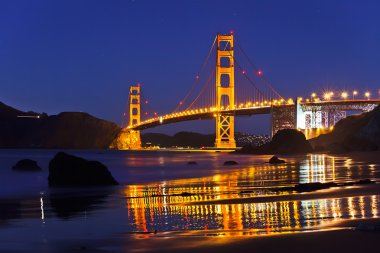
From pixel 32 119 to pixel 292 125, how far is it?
7987 cm

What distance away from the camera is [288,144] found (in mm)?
51250

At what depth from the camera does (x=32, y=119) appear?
128125mm

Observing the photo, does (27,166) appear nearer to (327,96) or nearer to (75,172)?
(75,172)

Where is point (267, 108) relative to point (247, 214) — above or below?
A: above

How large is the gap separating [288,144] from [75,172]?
1519 inches

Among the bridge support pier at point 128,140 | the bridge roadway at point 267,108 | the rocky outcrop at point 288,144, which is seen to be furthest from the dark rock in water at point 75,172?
the bridge support pier at point 128,140

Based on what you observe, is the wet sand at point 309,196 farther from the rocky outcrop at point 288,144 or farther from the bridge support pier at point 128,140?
the bridge support pier at point 128,140

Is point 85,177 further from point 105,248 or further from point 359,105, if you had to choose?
point 359,105

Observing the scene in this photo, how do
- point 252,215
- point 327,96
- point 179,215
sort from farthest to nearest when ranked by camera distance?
point 327,96
point 179,215
point 252,215

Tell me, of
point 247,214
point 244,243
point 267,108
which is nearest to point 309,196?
point 247,214

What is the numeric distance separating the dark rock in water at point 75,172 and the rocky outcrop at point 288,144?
36273 millimetres

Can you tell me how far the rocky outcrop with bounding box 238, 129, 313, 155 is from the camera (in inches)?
1992

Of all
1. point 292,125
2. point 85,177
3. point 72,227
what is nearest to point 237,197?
point 72,227

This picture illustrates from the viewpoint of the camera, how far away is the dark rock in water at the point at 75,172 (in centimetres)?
1419
